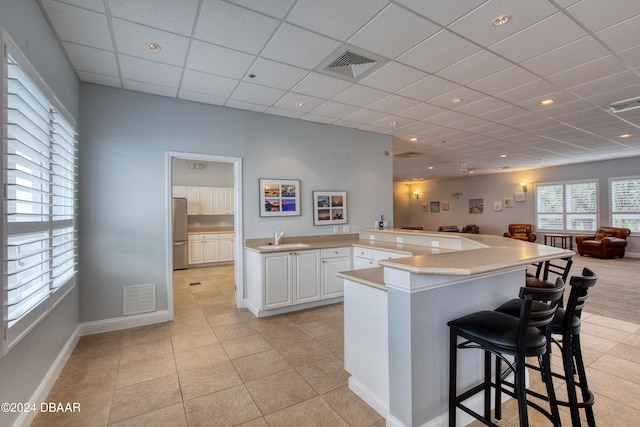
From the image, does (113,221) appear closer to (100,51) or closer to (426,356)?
(100,51)

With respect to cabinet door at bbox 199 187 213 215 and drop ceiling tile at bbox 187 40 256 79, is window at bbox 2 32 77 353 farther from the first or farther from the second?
cabinet door at bbox 199 187 213 215

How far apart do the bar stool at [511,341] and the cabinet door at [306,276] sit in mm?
2491

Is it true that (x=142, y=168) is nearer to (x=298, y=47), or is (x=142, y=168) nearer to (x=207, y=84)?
(x=207, y=84)

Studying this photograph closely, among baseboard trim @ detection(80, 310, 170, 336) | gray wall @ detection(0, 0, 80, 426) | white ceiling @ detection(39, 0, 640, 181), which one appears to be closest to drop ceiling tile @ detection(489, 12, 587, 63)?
white ceiling @ detection(39, 0, 640, 181)

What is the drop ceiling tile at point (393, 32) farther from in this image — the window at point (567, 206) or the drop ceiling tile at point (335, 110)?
the window at point (567, 206)

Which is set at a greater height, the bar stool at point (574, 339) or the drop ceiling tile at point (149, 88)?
the drop ceiling tile at point (149, 88)

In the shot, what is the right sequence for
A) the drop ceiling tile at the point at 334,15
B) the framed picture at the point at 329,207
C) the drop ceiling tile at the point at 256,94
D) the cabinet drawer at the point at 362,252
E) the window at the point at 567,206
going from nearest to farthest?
the drop ceiling tile at the point at 334,15 → the drop ceiling tile at the point at 256,94 → the cabinet drawer at the point at 362,252 → the framed picture at the point at 329,207 → the window at the point at 567,206

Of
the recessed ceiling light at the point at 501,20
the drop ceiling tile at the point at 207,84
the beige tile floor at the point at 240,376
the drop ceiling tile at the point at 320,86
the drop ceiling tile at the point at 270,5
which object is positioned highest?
the drop ceiling tile at the point at 207,84

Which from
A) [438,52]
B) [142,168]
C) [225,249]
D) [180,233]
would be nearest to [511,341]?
[438,52]

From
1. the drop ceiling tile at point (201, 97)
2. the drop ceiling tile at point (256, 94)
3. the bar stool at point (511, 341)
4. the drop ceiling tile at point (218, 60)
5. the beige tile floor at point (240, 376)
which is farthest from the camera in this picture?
the drop ceiling tile at point (201, 97)

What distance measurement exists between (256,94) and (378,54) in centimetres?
164

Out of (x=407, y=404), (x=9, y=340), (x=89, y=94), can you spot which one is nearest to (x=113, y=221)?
(x=89, y=94)

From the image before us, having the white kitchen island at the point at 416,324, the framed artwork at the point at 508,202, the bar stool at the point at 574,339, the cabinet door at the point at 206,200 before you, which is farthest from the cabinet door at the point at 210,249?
the framed artwork at the point at 508,202

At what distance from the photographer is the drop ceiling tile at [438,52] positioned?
8.27ft
